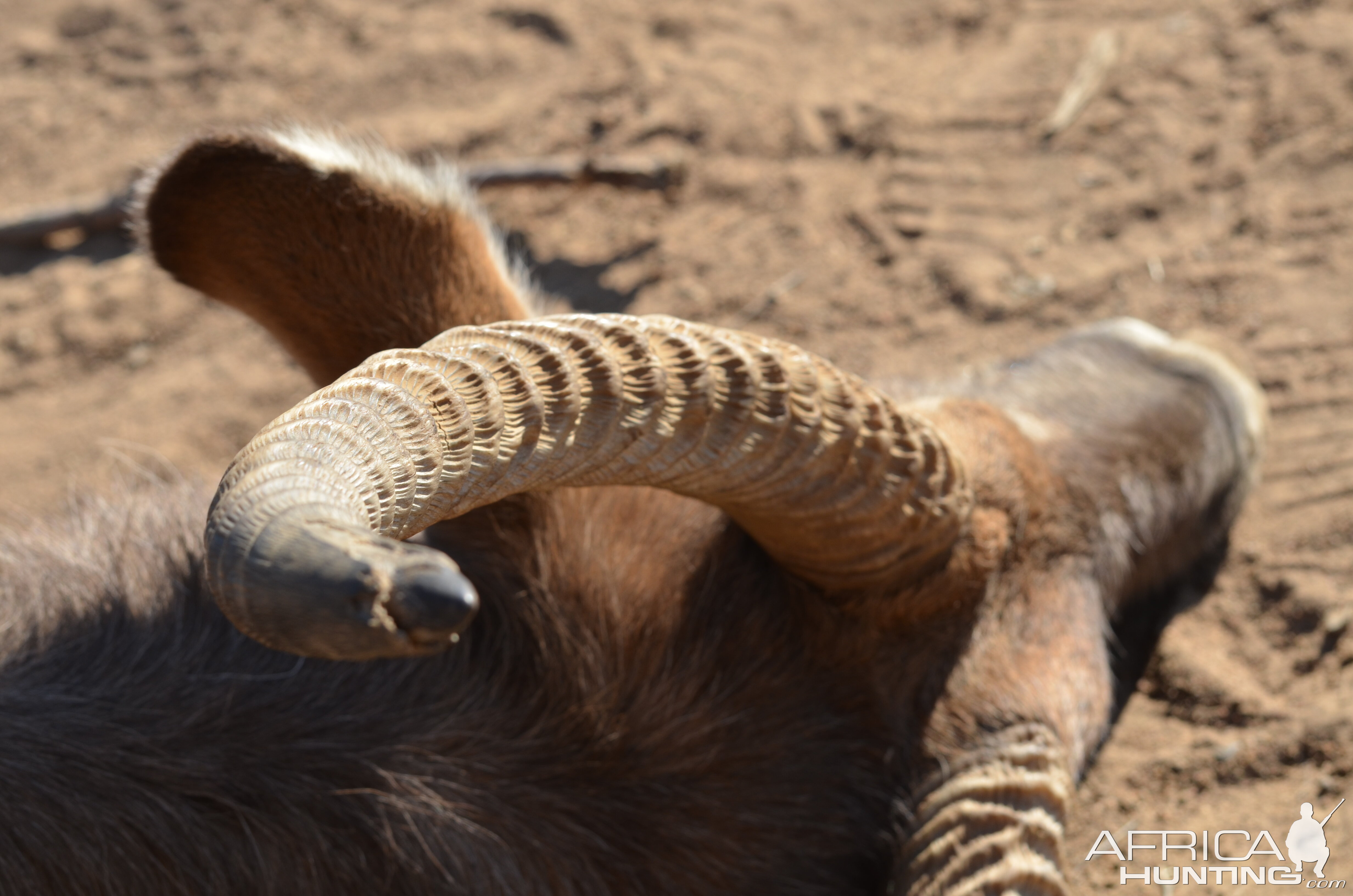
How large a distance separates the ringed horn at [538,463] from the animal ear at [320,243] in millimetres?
742

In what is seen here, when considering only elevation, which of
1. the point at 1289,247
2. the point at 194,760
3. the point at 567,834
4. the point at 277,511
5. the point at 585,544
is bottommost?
the point at 567,834

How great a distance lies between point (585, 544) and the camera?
303cm

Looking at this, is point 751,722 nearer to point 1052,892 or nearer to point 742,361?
point 1052,892

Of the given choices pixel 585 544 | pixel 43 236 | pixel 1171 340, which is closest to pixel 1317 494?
pixel 1171 340

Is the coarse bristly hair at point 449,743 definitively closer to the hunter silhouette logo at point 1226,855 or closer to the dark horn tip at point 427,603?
the hunter silhouette logo at point 1226,855

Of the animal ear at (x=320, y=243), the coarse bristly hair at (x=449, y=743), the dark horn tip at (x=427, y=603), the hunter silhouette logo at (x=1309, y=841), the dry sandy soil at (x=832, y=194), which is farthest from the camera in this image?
the dry sandy soil at (x=832, y=194)

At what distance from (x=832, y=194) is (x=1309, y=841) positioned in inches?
137

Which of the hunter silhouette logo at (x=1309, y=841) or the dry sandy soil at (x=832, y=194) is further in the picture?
the dry sandy soil at (x=832, y=194)

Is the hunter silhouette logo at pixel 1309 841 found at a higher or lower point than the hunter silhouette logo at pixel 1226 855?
higher

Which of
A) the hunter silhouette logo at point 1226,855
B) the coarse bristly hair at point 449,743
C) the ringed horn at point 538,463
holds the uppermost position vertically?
the ringed horn at point 538,463

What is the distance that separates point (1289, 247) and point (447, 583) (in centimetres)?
446

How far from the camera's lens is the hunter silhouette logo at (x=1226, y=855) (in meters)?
3.09

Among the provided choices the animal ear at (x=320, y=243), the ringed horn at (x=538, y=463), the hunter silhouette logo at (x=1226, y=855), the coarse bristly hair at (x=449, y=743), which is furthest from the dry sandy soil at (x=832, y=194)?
the ringed horn at (x=538, y=463)

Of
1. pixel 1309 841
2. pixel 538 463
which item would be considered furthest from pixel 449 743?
pixel 1309 841
